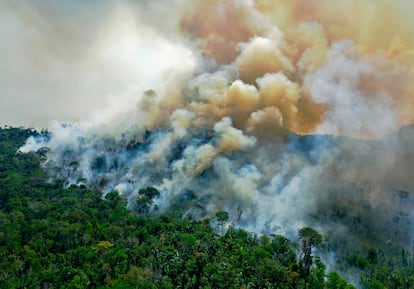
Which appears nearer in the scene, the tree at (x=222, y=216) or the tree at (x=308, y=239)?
the tree at (x=308, y=239)

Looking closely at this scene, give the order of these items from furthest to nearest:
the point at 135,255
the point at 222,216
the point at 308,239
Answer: the point at 222,216, the point at 308,239, the point at 135,255

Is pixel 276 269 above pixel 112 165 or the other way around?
the other way around

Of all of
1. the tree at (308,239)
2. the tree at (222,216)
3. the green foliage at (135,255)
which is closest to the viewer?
the green foliage at (135,255)

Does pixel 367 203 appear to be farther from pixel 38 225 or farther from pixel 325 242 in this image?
pixel 38 225

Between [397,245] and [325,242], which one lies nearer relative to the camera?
[325,242]

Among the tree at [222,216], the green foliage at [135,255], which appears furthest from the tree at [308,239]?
the tree at [222,216]

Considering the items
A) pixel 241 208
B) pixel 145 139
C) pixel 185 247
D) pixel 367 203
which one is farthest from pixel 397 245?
pixel 145 139

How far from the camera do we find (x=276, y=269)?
6588 centimetres

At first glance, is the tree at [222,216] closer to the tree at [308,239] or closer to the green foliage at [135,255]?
the green foliage at [135,255]

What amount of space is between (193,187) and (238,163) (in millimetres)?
14492

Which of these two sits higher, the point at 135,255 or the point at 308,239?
the point at 308,239

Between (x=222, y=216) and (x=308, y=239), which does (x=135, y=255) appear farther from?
(x=308, y=239)

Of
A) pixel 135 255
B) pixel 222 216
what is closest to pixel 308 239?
pixel 222 216

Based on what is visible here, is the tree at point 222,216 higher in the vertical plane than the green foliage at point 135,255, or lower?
higher
